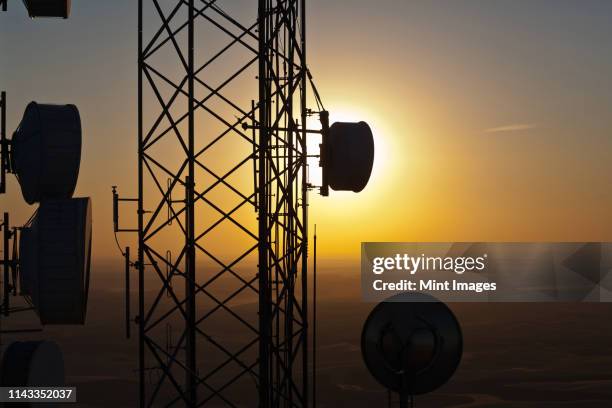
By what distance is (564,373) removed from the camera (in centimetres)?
7544

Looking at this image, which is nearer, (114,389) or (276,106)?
(276,106)

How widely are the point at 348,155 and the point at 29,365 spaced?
7.88 metres

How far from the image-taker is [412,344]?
48.1 feet

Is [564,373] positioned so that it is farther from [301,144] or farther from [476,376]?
[301,144]

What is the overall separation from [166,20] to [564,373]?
68.0 m

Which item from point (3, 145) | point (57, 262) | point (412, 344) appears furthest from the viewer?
point (3, 145)

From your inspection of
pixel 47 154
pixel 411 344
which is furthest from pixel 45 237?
pixel 411 344

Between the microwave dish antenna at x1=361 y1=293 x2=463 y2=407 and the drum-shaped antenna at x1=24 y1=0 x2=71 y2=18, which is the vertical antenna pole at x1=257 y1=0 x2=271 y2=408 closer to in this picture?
the microwave dish antenna at x1=361 y1=293 x2=463 y2=407

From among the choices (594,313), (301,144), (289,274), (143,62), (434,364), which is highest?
(143,62)

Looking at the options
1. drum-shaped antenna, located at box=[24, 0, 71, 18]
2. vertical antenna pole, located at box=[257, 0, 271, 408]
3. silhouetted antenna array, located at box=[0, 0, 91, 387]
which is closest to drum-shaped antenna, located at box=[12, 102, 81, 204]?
silhouetted antenna array, located at box=[0, 0, 91, 387]

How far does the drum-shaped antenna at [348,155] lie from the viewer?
17.5 m

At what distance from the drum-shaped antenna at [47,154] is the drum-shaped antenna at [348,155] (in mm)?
5434

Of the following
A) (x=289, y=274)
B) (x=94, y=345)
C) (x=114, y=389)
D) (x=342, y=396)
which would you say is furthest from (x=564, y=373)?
(x=289, y=274)

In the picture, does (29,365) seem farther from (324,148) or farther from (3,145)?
(324,148)
